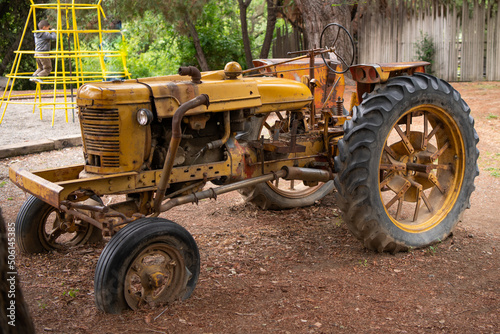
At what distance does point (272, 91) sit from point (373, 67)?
2.75 feet

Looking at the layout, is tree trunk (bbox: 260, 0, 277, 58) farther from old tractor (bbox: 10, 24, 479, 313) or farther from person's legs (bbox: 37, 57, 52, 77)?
old tractor (bbox: 10, 24, 479, 313)

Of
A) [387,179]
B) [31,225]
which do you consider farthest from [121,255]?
[387,179]

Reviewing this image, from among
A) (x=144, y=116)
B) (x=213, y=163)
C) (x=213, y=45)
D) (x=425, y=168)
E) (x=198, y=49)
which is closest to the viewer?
(x=144, y=116)

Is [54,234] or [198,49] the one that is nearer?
[54,234]

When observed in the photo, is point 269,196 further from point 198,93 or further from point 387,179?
point 198,93

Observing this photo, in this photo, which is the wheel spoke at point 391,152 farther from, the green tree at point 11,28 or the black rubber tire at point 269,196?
the green tree at point 11,28

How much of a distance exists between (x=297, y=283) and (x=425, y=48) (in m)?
10.7

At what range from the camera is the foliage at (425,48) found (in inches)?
512

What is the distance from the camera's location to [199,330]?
3.11 m

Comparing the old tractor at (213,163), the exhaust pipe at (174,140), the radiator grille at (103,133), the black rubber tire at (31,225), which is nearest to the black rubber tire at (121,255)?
the old tractor at (213,163)

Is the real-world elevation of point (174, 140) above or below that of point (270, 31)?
below

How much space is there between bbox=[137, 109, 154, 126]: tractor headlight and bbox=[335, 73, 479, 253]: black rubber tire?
4.93 feet

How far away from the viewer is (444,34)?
42.3 feet

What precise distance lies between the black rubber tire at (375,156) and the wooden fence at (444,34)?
29.9ft
